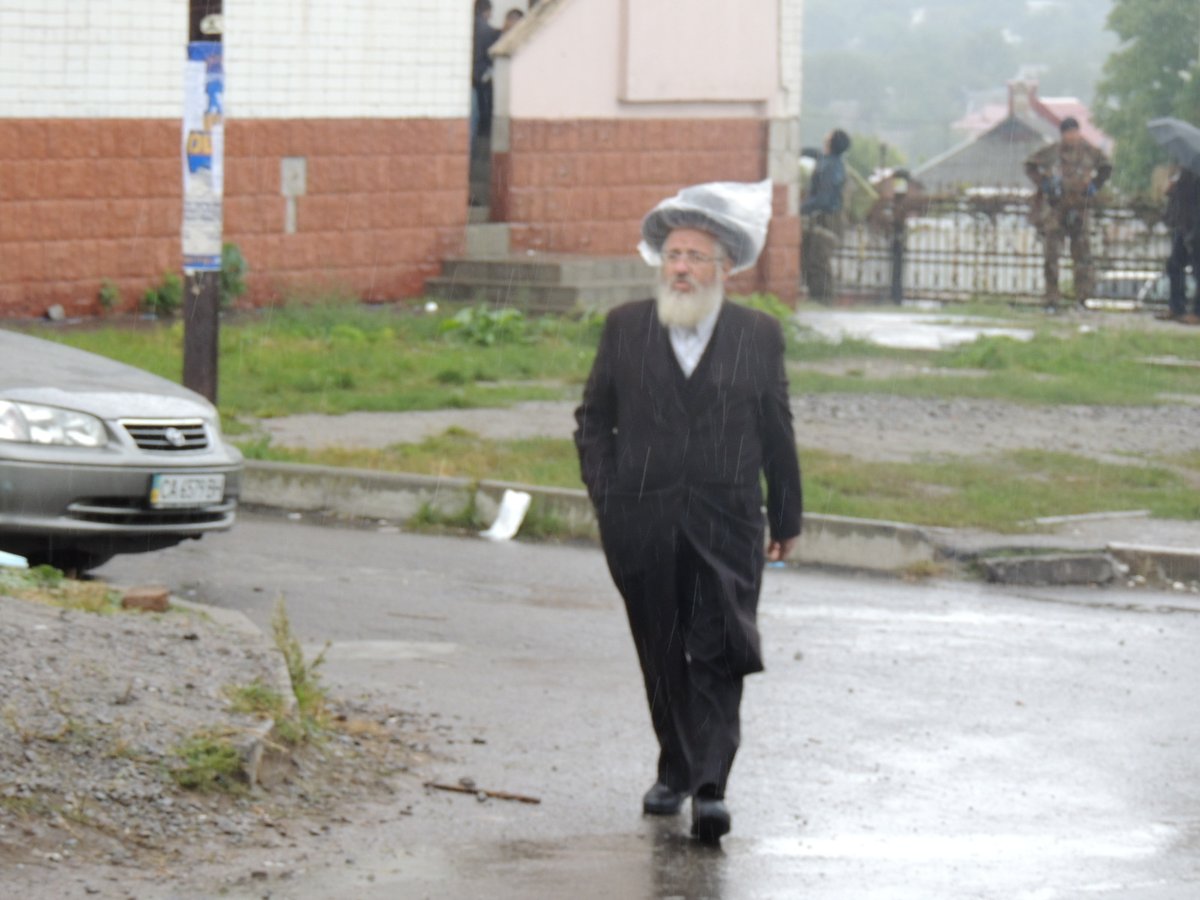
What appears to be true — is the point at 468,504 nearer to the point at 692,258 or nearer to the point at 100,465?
the point at 100,465

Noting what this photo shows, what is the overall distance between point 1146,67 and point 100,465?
228 ft

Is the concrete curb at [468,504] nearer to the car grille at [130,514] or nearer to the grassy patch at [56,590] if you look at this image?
the car grille at [130,514]

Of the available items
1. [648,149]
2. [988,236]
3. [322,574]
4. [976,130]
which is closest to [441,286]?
[648,149]

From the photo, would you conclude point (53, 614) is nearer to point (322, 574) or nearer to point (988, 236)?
point (322, 574)

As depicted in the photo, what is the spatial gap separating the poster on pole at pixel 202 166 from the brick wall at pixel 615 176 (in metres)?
10.7

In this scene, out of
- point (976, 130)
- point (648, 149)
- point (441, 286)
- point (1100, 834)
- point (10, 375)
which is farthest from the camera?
point (976, 130)

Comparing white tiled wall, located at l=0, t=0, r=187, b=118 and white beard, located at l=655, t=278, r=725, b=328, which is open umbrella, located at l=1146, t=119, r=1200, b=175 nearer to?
white tiled wall, located at l=0, t=0, r=187, b=118

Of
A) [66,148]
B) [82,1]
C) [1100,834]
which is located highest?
[82,1]

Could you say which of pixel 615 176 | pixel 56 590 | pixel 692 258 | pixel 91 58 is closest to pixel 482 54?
pixel 615 176

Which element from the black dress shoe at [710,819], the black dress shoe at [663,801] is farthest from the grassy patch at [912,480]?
the black dress shoe at [710,819]

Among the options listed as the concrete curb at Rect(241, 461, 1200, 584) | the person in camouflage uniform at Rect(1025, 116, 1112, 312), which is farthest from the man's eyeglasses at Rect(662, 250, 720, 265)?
the person in camouflage uniform at Rect(1025, 116, 1112, 312)

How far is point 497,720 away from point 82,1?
13.4m

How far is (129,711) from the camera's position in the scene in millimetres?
6789

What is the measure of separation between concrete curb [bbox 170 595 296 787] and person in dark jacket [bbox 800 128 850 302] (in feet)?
63.7
